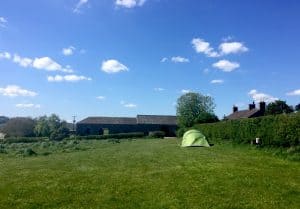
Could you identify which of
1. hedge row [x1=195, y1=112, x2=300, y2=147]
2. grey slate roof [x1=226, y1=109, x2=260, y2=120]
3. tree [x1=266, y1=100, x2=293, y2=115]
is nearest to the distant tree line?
grey slate roof [x1=226, y1=109, x2=260, y2=120]

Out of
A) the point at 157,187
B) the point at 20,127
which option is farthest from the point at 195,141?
the point at 20,127

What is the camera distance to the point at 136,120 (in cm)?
12262

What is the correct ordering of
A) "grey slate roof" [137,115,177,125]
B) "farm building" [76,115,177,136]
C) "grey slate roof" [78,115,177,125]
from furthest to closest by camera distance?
"grey slate roof" [137,115,177,125] → "grey slate roof" [78,115,177,125] → "farm building" [76,115,177,136]

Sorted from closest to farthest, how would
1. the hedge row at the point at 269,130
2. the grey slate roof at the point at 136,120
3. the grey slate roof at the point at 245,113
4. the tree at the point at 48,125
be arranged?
the hedge row at the point at 269,130
the grey slate roof at the point at 245,113
the tree at the point at 48,125
the grey slate roof at the point at 136,120

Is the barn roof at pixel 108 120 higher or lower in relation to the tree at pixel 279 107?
lower

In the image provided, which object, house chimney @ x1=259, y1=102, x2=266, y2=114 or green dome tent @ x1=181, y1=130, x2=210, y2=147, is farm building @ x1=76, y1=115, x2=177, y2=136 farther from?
green dome tent @ x1=181, y1=130, x2=210, y2=147

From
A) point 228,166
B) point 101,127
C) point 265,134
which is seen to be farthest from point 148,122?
point 228,166

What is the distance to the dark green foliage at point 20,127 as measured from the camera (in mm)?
112562

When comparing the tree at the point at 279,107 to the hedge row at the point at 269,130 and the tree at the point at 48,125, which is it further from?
the hedge row at the point at 269,130

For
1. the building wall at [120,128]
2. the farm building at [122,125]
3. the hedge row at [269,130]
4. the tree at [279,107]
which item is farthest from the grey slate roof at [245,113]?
the hedge row at [269,130]

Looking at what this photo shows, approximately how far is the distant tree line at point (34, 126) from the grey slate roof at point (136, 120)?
8827 millimetres

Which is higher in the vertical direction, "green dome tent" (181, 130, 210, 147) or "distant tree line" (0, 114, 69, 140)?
"distant tree line" (0, 114, 69, 140)

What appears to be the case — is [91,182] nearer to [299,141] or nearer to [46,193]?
[46,193]

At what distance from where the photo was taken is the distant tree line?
10593 centimetres
